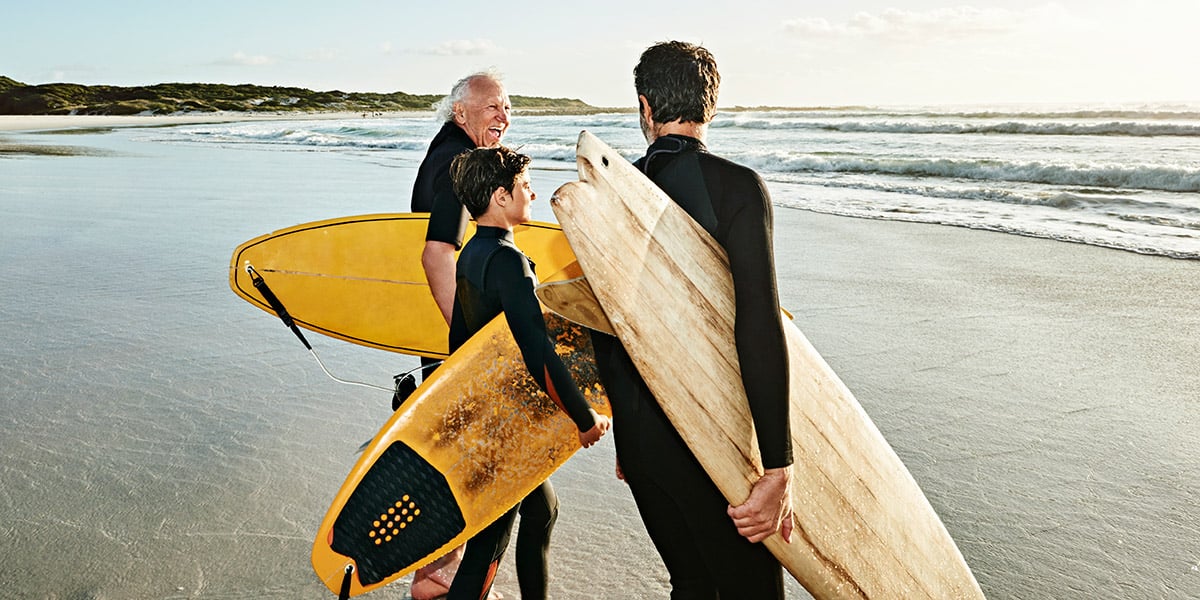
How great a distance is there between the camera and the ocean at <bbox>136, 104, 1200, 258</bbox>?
10.1m

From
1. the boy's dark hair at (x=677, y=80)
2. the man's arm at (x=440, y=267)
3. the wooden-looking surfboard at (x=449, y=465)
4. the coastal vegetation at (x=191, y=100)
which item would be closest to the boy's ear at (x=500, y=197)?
the wooden-looking surfboard at (x=449, y=465)

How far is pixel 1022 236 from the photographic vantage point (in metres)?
8.77

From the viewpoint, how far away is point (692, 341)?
1776 mm

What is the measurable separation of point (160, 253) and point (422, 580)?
20.2 ft

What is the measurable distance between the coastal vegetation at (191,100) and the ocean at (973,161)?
37.0 m

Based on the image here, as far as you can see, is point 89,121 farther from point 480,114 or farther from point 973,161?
point 480,114

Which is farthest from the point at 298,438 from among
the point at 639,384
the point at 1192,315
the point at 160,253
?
the point at 1192,315

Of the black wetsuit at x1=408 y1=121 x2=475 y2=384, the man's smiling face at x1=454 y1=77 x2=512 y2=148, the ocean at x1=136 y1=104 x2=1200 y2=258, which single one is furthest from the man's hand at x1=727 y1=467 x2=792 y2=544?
the ocean at x1=136 y1=104 x2=1200 y2=258

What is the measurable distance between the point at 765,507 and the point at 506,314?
0.79m

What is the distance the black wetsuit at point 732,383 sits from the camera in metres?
1.59

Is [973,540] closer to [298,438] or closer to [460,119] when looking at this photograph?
[460,119]

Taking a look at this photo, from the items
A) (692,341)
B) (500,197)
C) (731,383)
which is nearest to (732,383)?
(731,383)

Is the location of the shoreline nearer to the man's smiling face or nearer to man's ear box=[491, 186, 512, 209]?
the man's smiling face

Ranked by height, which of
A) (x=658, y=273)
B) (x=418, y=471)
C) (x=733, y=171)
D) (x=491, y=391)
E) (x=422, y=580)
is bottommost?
(x=422, y=580)
